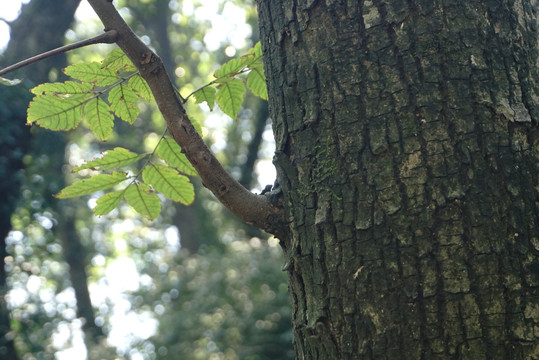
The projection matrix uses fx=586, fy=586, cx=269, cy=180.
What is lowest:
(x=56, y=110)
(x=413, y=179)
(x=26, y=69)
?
(x=413, y=179)

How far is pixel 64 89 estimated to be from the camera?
3.90ft

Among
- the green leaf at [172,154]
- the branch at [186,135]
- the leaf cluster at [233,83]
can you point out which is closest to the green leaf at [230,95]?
the leaf cluster at [233,83]

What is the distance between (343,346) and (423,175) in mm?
302

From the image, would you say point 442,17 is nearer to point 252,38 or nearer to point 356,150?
point 356,150

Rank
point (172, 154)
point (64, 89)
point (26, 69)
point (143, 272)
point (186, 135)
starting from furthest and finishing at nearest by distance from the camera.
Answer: point (143, 272), point (26, 69), point (172, 154), point (64, 89), point (186, 135)

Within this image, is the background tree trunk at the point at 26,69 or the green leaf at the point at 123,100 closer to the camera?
the green leaf at the point at 123,100

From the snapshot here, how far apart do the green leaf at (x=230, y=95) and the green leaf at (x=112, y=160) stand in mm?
235

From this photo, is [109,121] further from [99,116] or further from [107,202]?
[107,202]

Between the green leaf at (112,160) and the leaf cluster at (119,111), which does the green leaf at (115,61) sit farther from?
the green leaf at (112,160)

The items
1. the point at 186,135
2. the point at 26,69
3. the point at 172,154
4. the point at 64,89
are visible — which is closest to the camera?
the point at 186,135

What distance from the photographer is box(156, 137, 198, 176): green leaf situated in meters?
1.28

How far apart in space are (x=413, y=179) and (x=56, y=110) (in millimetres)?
733

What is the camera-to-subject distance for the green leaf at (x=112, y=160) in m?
1.24

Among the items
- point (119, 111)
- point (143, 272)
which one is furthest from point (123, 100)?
point (143, 272)
